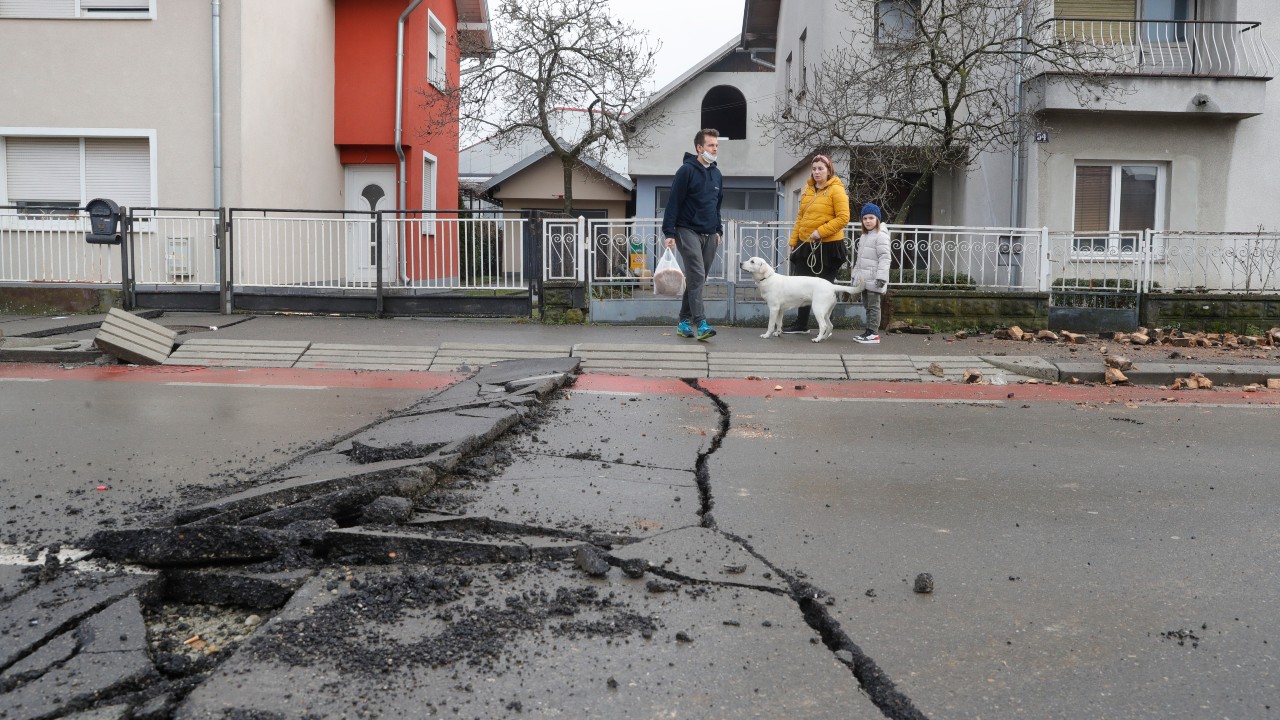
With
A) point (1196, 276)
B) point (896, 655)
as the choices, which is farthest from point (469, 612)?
point (1196, 276)

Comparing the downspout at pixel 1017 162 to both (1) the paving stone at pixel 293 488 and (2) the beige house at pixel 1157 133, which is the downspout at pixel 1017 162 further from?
(1) the paving stone at pixel 293 488

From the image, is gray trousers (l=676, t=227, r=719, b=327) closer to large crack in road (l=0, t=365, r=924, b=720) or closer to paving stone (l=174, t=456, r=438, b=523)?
large crack in road (l=0, t=365, r=924, b=720)

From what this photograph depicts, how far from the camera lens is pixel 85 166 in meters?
16.0

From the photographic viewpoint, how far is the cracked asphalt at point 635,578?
293 cm

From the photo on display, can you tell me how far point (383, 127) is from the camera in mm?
19812

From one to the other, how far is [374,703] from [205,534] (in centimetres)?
132

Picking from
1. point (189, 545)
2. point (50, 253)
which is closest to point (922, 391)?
point (189, 545)

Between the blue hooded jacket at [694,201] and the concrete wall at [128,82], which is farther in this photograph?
the concrete wall at [128,82]

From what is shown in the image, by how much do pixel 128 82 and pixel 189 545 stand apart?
46.4 ft

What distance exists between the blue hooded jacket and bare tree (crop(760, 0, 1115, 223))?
4.31 meters

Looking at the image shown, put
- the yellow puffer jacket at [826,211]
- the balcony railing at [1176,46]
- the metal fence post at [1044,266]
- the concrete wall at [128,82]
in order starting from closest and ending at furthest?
1. the yellow puffer jacket at [826,211]
2. the metal fence post at [1044,266]
3. the concrete wall at [128,82]
4. the balcony railing at [1176,46]

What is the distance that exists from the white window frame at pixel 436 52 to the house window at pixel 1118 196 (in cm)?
1234

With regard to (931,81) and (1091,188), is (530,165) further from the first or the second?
(1091,188)

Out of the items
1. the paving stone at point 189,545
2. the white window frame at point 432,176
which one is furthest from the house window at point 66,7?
the paving stone at point 189,545
